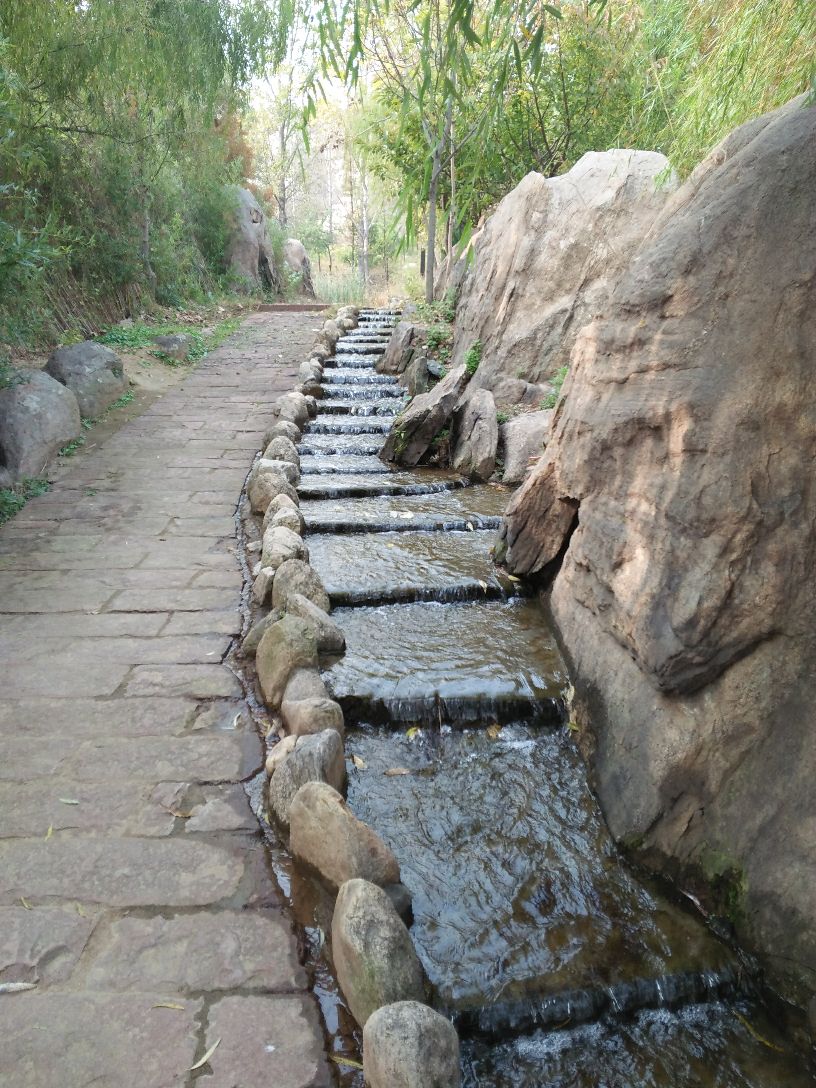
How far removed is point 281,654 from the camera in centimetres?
319

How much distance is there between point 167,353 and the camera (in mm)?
9758

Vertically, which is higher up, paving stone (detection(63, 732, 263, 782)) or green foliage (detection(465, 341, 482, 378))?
green foliage (detection(465, 341, 482, 378))

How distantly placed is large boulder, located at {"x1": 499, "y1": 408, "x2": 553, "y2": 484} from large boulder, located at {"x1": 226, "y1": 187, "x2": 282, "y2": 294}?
11.7 m

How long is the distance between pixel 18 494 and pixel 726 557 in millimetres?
5078

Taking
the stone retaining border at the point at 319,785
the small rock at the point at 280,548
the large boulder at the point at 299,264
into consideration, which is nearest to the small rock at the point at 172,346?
the stone retaining border at the point at 319,785

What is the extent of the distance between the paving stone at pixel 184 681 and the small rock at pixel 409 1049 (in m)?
1.74

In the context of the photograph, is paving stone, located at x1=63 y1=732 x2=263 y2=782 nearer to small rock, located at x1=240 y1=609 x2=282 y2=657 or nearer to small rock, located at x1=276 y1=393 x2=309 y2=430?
small rock, located at x1=240 y1=609 x2=282 y2=657

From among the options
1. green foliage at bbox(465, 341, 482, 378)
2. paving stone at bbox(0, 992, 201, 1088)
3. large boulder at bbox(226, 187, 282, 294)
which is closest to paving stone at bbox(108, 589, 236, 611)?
paving stone at bbox(0, 992, 201, 1088)

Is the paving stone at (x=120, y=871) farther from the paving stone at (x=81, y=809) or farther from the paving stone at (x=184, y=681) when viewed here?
the paving stone at (x=184, y=681)

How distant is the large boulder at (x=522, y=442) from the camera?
19.1 feet

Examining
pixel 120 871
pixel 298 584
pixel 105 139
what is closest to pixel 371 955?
pixel 120 871

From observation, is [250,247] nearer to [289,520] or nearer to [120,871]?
[289,520]

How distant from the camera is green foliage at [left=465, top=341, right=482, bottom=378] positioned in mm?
7556

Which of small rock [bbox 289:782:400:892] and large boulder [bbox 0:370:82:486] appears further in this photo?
large boulder [bbox 0:370:82:486]
